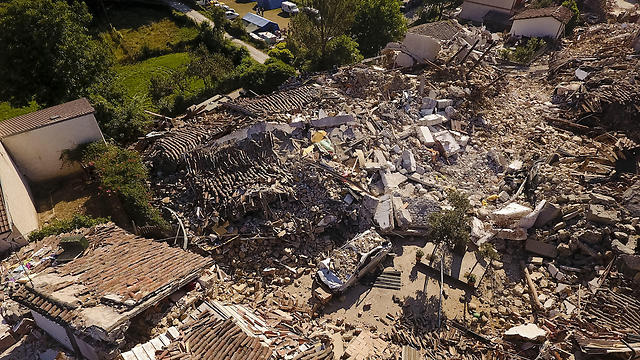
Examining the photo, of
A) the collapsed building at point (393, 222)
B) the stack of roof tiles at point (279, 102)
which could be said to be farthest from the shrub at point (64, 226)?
the stack of roof tiles at point (279, 102)

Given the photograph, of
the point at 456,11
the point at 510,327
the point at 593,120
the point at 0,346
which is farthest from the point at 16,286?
the point at 456,11

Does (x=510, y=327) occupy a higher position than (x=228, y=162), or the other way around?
(x=228, y=162)

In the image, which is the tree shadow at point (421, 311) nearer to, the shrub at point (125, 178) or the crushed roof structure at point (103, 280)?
the crushed roof structure at point (103, 280)

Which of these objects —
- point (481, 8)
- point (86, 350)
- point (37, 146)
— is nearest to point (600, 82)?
point (481, 8)

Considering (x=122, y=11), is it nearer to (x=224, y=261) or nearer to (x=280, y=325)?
(x=224, y=261)

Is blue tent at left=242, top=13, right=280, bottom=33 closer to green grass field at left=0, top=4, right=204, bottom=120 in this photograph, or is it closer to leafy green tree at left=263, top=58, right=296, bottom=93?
green grass field at left=0, top=4, right=204, bottom=120
